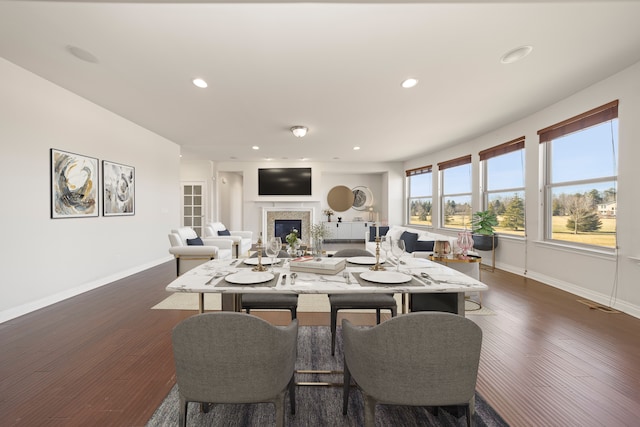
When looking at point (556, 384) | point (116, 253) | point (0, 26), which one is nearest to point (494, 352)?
point (556, 384)

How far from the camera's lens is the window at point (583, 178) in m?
3.28

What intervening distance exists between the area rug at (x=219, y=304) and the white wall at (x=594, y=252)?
4.61ft

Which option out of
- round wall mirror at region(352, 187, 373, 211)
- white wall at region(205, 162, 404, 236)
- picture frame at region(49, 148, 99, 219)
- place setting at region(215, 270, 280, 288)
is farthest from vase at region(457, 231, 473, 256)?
round wall mirror at region(352, 187, 373, 211)

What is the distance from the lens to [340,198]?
9203mm

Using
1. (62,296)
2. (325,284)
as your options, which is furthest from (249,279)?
(62,296)

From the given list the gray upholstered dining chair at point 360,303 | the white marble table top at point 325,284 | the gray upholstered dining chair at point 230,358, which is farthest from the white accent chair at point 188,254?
the gray upholstered dining chair at point 230,358

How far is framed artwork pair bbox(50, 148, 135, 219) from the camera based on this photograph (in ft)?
10.7

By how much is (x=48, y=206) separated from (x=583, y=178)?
6381mm

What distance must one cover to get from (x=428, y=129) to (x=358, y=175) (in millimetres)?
4434

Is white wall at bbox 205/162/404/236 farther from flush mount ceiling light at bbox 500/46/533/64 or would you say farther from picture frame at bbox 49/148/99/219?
flush mount ceiling light at bbox 500/46/533/64

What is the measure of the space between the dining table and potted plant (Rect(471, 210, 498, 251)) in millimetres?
3640

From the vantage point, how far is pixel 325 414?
155cm

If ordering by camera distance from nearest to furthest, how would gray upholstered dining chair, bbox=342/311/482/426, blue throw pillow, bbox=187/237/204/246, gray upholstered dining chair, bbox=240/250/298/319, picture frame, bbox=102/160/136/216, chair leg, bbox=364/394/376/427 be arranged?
gray upholstered dining chair, bbox=342/311/482/426 → chair leg, bbox=364/394/376/427 → gray upholstered dining chair, bbox=240/250/298/319 → picture frame, bbox=102/160/136/216 → blue throw pillow, bbox=187/237/204/246

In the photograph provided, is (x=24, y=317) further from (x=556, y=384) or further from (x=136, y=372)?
(x=556, y=384)
